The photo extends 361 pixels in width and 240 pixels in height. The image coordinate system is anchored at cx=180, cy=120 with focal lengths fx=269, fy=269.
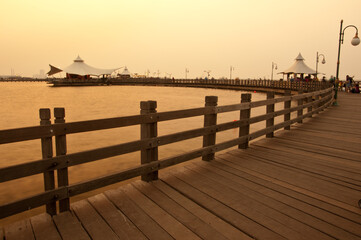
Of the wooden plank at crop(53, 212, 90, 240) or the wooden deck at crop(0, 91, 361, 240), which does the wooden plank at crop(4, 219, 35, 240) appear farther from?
the wooden plank at crop(53, 212, 90, 240)

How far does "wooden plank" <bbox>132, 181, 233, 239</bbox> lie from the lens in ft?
9.31

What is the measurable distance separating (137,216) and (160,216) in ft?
0.87

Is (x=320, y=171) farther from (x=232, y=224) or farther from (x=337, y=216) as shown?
(x=232, y=224)

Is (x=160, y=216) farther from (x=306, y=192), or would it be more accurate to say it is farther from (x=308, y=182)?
(x=308, y=182)

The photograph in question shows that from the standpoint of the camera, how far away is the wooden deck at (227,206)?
284 centimetres

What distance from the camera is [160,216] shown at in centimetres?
313

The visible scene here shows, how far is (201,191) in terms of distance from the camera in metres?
3.86

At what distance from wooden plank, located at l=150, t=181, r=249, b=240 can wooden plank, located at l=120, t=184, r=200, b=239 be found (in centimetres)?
29

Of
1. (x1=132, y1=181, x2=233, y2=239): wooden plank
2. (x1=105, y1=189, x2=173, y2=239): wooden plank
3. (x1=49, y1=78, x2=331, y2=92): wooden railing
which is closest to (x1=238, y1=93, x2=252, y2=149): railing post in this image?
(x1=132, y1=181, x2=233, y2=239): wooden plank

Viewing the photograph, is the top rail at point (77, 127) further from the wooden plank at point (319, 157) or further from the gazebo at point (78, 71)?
the gazebo at point (78, 71)

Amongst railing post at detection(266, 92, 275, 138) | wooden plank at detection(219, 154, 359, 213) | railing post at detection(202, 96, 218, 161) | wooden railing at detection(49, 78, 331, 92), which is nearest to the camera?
wooden plank at detection(219, 154, 359, 213)

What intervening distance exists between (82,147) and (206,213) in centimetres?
1036

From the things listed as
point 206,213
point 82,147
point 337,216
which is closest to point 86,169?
point 82,147

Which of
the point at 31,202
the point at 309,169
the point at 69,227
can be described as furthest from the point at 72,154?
the point at 309,169
